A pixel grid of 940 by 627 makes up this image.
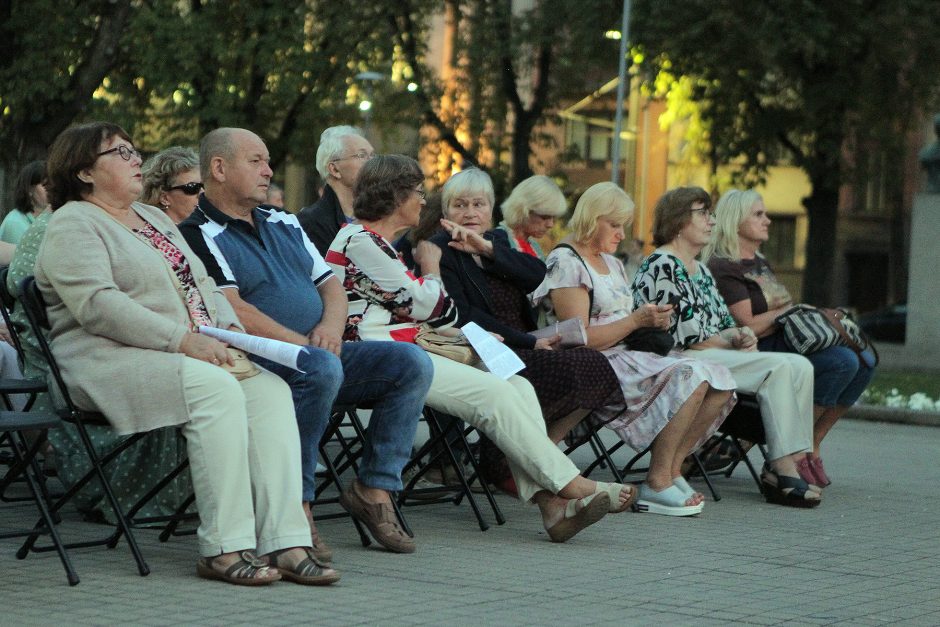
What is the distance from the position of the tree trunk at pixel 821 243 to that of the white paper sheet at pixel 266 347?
22580 millimetres

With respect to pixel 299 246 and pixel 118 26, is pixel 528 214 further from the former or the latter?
pixel 118 26

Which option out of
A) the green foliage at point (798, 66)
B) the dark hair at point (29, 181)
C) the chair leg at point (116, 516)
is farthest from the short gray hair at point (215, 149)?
the green foliage at point (798, 66)

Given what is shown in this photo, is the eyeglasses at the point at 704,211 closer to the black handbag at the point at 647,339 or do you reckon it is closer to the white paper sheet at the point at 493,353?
the black handbag at the point at 647,339

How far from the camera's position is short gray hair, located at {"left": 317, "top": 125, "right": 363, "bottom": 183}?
27.8 feet

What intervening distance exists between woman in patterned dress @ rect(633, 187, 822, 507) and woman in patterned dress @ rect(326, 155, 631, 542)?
5.12 ft

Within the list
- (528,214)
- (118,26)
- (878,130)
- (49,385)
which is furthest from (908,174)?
(49,385)

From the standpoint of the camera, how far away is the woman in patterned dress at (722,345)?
8.55 m

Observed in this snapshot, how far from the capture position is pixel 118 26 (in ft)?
54.1

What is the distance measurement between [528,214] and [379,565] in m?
2.91

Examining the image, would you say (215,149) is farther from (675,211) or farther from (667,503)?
(675,211)

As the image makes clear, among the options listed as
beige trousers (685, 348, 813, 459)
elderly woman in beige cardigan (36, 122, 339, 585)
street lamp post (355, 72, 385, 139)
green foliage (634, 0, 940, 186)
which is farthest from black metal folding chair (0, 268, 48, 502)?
street lamp post (355, 72, 385, 139)

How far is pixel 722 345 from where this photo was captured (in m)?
8.84

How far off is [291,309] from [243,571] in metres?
1.29

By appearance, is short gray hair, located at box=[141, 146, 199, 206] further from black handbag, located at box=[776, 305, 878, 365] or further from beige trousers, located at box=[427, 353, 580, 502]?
black handbag, located at box=[776, 305, 878, 365]
